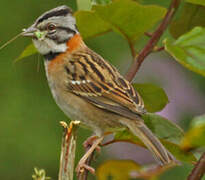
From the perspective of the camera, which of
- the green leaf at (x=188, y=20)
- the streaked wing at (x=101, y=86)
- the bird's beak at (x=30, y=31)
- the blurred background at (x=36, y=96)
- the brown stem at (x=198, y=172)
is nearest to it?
the brown stem at (x=198, y=172)

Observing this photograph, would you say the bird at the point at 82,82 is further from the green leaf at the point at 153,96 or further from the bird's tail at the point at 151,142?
Answer: the green leaf at the point at 153,96

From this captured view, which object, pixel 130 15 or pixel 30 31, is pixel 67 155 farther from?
pixel 30 31

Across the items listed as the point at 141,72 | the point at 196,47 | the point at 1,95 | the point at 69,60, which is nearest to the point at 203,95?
the point at 141,72

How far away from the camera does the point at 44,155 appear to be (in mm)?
5457

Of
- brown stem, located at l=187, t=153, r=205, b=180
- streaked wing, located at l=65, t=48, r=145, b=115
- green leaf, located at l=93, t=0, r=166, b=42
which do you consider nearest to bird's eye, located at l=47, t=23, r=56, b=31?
streaked wing, located at l=65, t=48, r=145, b=115

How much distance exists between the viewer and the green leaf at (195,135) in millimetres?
801

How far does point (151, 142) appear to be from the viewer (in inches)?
79.8

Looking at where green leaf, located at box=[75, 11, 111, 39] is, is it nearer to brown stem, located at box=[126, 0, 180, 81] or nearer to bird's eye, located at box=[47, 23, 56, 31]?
brown stem, located at box=[126, 0, 180, 81]

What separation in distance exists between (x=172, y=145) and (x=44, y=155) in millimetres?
3794

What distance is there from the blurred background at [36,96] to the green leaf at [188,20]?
3237mm

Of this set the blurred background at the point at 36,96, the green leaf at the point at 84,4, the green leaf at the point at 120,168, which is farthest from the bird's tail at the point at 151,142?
the blurred background at the point at 36,96

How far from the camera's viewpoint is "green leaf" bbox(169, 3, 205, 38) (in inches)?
78.7

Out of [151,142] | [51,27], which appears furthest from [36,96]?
[151,142]

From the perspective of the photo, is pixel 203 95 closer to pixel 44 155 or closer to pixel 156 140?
pixel 44 155
